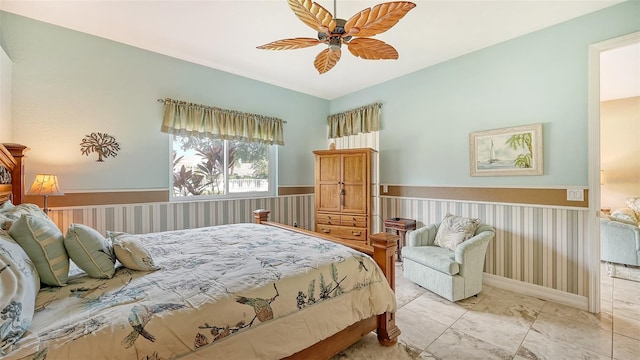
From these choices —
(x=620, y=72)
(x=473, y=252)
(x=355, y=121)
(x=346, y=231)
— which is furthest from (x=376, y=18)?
(x=620, y=72)

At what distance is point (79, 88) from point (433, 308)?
435 cm

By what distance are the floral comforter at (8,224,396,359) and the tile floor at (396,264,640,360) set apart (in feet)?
2.14

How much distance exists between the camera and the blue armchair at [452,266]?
259 cm

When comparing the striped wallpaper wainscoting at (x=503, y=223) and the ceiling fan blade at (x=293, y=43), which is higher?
the ceiling fan blade at (x=293, y=43)

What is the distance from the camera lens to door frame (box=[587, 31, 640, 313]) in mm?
2418

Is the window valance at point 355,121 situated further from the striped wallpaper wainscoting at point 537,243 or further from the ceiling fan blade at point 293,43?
the ceiling fan blade at point 293,43

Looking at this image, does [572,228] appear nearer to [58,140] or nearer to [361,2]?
[361,2]

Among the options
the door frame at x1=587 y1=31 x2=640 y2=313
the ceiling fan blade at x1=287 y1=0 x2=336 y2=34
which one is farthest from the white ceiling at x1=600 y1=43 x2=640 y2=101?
the ceiling fan blade at x1=287 y1=0 x2=336 y2=34

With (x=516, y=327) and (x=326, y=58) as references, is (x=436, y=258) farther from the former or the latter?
(x=326, y=58)

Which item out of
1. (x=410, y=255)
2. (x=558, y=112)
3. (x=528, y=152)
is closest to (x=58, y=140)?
(x=410, y=255)

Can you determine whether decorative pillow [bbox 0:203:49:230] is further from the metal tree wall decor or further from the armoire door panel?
the armoire door panel

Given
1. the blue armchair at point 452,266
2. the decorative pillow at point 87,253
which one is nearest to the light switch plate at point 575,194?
the blue armchair at point 452,266

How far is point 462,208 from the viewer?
3324 millimetres

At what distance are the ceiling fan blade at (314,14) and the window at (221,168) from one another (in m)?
2.52
